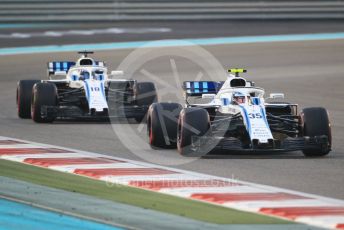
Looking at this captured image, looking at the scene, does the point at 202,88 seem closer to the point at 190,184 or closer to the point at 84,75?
the point at 84,75

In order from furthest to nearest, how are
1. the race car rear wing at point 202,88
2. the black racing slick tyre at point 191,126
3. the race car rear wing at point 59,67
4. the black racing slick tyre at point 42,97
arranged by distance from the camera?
the race car rear wing at point 59,67 < the black racing slick tyre at point 42,97 < the race car rear wing at point 202,88 < the black racing slick tyre at point 191,126

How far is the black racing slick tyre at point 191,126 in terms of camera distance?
15422 millimetres

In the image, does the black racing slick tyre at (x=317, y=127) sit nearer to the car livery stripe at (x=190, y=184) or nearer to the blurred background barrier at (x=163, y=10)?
the car livery stripe at (x=190, y=184)

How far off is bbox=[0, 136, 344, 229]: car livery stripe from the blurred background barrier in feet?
75.6

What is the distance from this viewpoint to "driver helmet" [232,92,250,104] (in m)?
16.2

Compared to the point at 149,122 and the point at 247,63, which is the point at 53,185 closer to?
the point at 149,122

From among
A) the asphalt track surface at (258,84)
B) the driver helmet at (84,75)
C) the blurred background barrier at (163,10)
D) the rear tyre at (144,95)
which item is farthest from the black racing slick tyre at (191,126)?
the blurred background barrier at (163,10)

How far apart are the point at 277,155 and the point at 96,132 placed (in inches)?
156

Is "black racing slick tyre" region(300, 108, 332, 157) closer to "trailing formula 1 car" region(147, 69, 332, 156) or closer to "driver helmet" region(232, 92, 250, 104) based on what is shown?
"trailing formula 1 car" region(147, 69, 332, 156)

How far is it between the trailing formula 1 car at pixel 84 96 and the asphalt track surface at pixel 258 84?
0.25 metres

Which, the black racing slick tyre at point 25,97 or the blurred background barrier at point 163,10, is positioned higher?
the blurred background barrier at point 163,10

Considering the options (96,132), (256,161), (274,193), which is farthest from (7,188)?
(96,132)

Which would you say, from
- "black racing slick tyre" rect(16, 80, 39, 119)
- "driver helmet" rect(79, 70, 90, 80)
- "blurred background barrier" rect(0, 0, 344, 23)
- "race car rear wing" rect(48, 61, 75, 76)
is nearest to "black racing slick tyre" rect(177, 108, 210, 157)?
"driver helmet" rect(79, 70, 90, 80)

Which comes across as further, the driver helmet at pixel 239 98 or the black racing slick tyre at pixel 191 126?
the driver helmet at pixel 239 98
